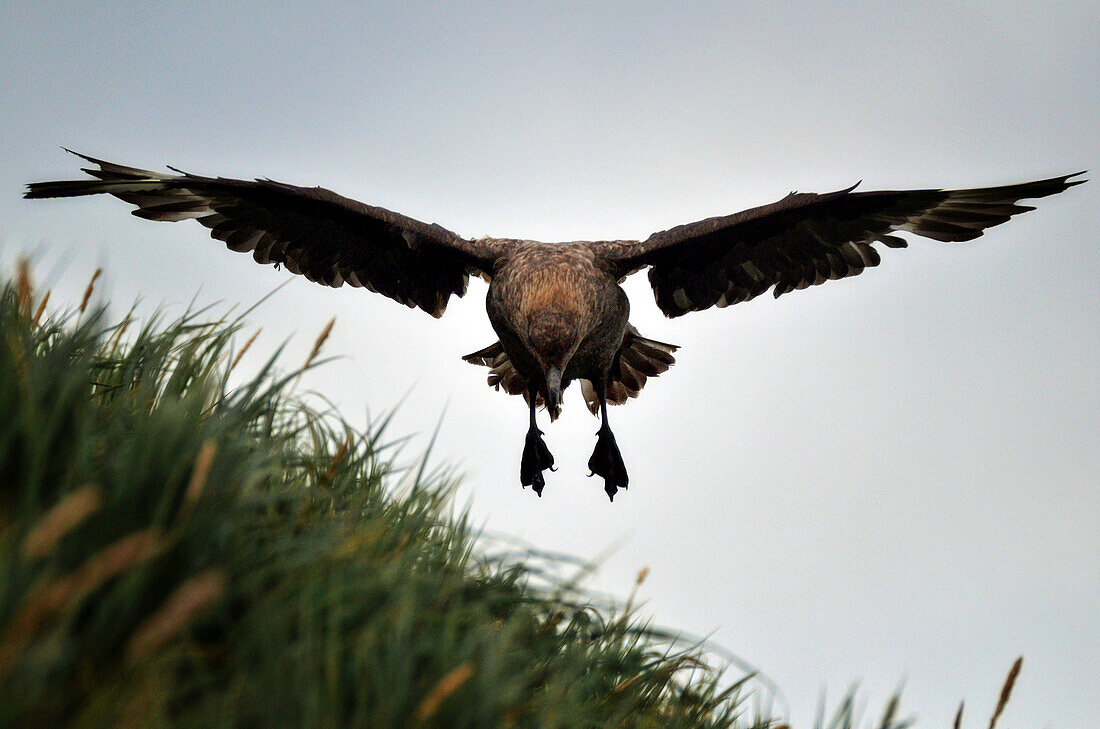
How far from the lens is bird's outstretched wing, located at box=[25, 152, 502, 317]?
20.4 ft

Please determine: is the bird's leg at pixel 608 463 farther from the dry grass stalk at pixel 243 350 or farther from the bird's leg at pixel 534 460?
the dry grass stalk at pixel 243 350

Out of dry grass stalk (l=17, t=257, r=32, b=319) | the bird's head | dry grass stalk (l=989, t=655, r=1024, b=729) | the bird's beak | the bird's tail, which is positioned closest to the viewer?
dry grass stalk (l=989, t=655, r=1024, b=729)

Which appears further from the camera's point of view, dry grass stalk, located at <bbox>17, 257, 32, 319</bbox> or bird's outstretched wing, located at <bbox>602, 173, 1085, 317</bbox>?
bird's outstretched wing, located at <bbox>602, 173, 1085, 317</bbox>

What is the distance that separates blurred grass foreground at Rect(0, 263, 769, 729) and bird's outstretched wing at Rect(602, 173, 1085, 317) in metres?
4.03

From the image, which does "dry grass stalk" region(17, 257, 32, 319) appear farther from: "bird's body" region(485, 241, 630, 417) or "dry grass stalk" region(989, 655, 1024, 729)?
"bird's body" region(485, 241, 630, 417)

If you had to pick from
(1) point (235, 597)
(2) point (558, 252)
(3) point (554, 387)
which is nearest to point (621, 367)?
(2) point (558, 252)

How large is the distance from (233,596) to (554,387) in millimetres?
3821

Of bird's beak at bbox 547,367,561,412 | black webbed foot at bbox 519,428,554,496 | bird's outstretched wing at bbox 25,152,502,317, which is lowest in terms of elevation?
black webbed foot at bbox 519,428,554,496

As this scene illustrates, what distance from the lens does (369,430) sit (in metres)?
2.96

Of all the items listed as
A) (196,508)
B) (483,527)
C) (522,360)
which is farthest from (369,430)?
(522,360)

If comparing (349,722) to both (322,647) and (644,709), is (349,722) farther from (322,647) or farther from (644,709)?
(644,709)

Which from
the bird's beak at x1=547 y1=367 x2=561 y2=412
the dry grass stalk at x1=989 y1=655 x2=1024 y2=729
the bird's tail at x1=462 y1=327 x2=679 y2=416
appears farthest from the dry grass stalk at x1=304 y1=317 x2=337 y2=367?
the bird's tail at x1=462 y1=327 x2=679 y2=416

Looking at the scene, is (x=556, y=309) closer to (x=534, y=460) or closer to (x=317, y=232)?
(x=534, y=460)

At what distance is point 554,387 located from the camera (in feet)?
18.4
